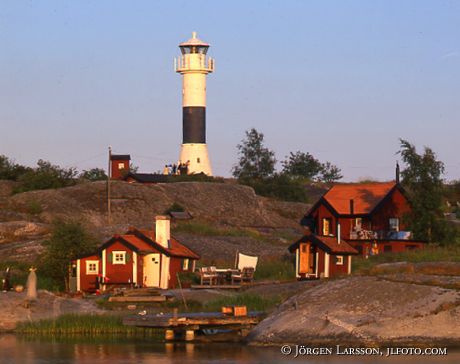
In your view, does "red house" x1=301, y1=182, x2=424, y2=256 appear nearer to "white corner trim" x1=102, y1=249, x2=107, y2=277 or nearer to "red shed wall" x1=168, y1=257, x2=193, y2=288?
"red shed wall" x1=168, y1=257, x2=193, y2=288

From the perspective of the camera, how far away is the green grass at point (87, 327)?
50094mm

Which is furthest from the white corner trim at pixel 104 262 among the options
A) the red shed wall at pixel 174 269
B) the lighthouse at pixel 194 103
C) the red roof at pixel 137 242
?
the lighthouse at pixel 194 103

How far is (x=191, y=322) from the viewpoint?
153 ft

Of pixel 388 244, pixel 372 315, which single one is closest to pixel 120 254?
pixel 372 315

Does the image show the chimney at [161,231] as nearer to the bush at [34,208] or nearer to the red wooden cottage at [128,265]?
the red wooden cottage at [128,265]

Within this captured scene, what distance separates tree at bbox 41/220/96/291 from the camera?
6450cm

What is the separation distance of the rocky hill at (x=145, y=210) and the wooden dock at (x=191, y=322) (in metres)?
26.3

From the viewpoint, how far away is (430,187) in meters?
78.9

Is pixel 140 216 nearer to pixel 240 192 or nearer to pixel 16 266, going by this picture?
pixel 240 192

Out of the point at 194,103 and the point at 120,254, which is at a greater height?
the point at 194,103

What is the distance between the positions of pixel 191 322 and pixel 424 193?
3466cm

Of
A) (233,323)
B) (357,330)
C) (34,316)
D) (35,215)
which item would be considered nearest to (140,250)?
(34,316)

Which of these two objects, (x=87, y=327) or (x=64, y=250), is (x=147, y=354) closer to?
(x=87, y=327)

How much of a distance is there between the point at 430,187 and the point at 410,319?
36.2m
